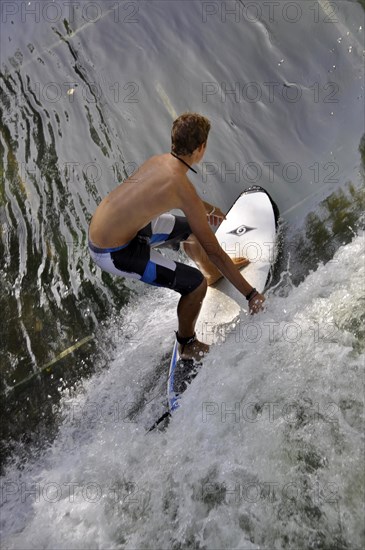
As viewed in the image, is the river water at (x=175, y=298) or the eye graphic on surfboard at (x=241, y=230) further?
the eye graphic on surfboard at (x=241, y=230)

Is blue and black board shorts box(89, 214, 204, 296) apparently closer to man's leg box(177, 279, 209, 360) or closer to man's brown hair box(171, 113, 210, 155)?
man's leg box(177, 279, 209, 360)

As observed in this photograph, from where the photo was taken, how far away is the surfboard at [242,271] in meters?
3.38

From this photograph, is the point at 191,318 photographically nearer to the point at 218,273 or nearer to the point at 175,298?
the point at 218,273

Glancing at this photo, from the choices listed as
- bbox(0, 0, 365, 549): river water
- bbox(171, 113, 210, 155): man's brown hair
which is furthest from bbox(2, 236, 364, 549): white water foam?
bbox(171, 113, 210, 155): man's brown hair

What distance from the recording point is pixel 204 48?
4.84 metres

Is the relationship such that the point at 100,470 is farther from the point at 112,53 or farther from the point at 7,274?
the point at 112,53

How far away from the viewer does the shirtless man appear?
9.05 ft

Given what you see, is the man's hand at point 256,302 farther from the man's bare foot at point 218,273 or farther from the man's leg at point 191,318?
the man's bare foot at point 218,273

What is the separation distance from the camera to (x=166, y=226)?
3311 millimetres

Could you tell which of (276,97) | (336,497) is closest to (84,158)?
(276,97)

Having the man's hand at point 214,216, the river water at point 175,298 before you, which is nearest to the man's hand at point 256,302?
the river water at point 175,298

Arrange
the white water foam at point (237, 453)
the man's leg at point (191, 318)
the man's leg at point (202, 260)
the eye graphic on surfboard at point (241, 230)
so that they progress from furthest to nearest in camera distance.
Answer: the eye graphic on surfboard at point (241, 230) → the man's leg at point (202, 260) → the man's leg at point (191, 318) → the white water foam at point (237, 453)

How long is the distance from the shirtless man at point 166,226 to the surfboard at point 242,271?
0.46 feet

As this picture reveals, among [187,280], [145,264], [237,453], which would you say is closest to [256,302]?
[187,280]
